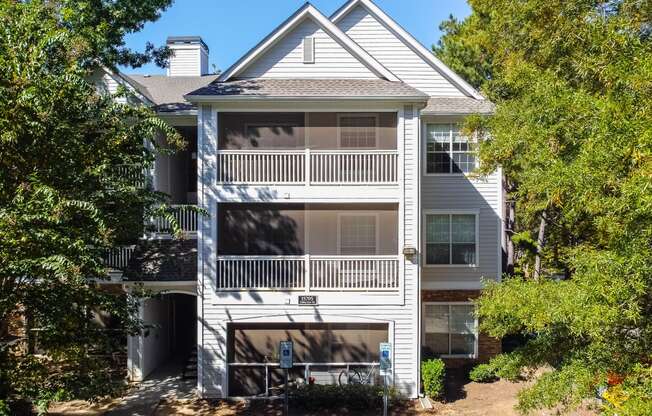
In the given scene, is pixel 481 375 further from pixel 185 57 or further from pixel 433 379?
pixel 185 57

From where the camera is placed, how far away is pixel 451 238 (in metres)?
15.8

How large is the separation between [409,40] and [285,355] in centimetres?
1132

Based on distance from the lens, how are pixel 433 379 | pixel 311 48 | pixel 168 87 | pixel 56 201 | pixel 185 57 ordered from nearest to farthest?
pixel 56 201 < pixel 433 379 < pixel 311 48 < pixel 168 87 < pixel 185 57

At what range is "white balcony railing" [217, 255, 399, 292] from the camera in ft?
42.7

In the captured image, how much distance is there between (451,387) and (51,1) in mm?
15363

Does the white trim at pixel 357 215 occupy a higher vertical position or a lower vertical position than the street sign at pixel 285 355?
higher

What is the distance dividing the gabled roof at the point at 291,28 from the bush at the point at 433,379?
8.25m

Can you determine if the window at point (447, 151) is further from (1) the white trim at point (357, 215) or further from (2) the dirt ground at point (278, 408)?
(2) the dirt ground at point (278, 408)

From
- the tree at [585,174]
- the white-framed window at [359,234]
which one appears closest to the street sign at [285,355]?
the white-framed window at [359,234]

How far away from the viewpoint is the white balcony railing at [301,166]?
43.1ft

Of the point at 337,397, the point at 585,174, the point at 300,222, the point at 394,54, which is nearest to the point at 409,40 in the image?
the point at 394,54

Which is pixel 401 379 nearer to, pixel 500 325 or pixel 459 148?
pixel 500 325

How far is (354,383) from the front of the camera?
12.8 m

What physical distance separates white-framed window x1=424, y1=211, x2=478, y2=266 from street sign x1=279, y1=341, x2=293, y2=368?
19.0 feet
